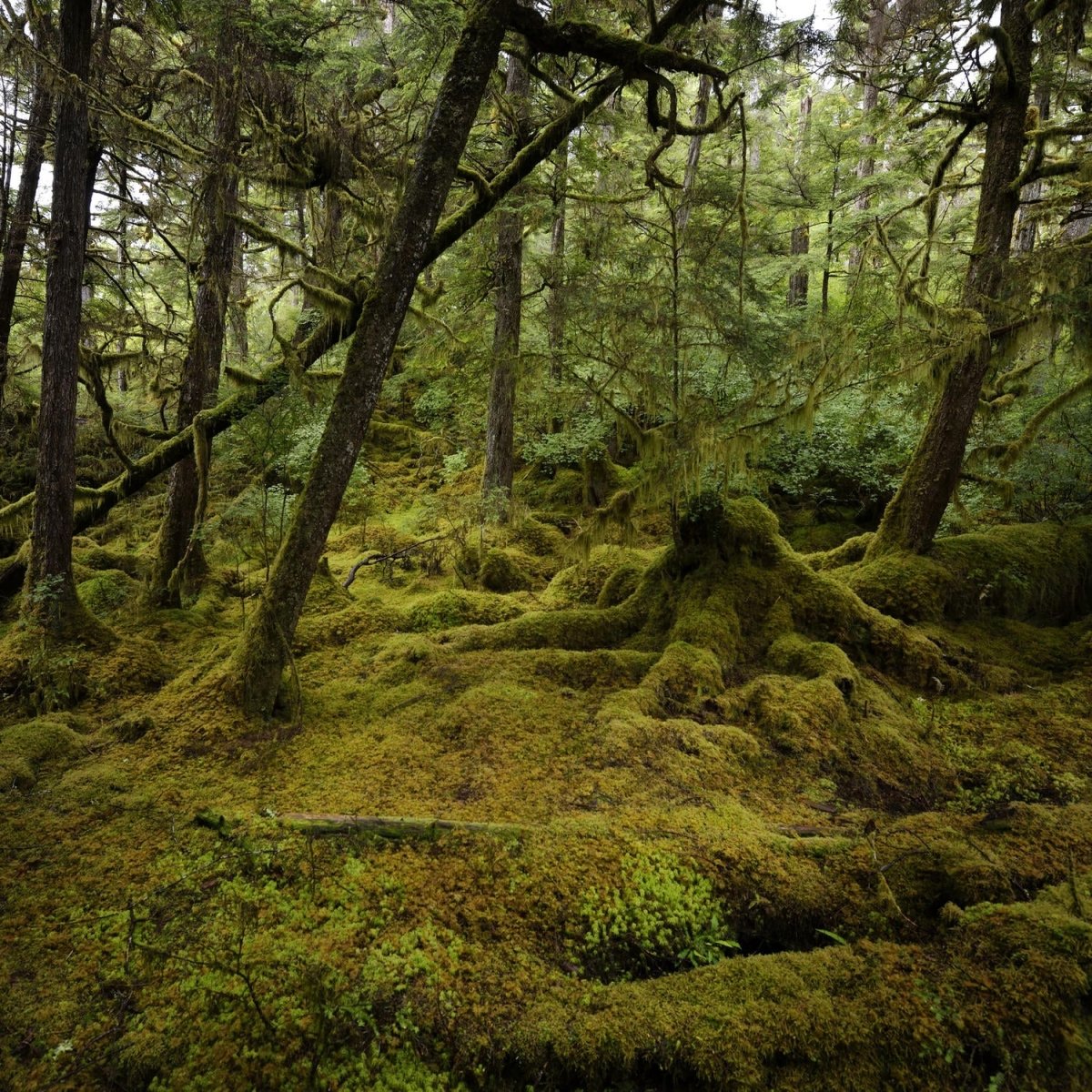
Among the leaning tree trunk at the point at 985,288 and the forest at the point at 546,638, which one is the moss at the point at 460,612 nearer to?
A: the forest at the point at 546,638

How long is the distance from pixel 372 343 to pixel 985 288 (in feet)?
23.9

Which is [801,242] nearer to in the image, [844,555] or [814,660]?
[844,555]

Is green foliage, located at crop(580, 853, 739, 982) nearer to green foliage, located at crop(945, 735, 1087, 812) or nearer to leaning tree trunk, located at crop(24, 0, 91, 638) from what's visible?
green foliage, located at crop(945, 735, 1087, 812)

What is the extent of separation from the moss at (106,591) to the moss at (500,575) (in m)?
5.02

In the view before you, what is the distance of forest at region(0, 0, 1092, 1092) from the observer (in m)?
2.54

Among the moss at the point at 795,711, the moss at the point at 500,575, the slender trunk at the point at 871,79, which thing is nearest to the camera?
the moss at the point at 795,711

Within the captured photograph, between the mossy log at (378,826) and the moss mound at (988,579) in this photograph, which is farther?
the moss mound at (988,579)

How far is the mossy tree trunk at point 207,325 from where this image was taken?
292 inches

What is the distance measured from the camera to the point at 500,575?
9516 mm

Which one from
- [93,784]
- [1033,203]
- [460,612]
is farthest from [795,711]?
[1033,203]

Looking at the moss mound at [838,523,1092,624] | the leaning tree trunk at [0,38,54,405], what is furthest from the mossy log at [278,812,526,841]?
the leaning tree trunk at [0,38,54,405]

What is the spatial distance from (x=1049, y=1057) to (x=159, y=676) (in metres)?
7.38

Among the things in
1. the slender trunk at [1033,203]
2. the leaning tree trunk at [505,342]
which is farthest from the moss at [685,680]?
the slender trunk at [1033,203]

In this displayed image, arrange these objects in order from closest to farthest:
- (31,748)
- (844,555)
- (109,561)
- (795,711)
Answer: (31,748)
(795,711)
(844,555)
(109,561)
